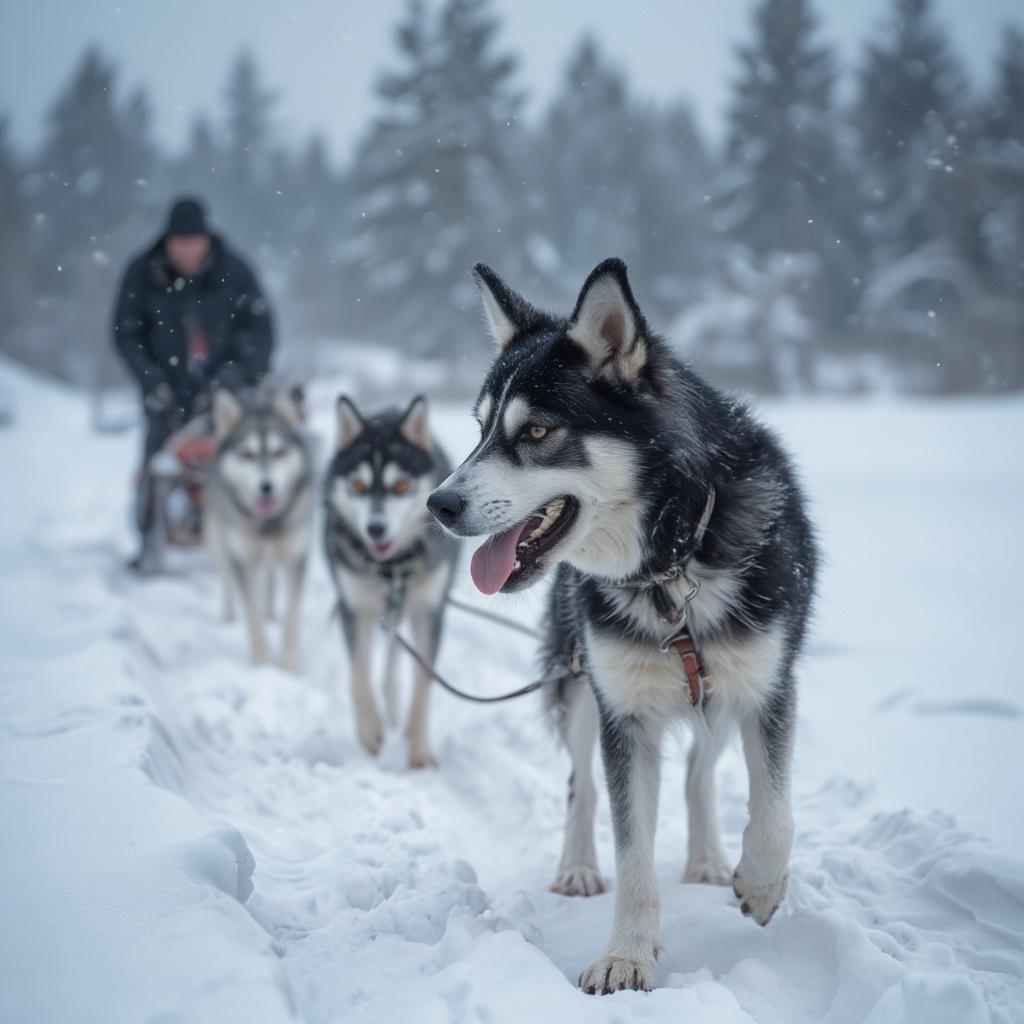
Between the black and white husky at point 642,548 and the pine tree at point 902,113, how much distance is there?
95.2ft

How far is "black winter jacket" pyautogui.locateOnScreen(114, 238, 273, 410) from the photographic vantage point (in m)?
6.77

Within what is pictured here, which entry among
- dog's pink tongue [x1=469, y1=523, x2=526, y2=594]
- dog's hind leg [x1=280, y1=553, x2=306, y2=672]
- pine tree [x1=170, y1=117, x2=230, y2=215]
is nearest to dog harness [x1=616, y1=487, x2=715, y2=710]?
dog's pink tongue [x1=469, y1=523, x2=526, y2=594]

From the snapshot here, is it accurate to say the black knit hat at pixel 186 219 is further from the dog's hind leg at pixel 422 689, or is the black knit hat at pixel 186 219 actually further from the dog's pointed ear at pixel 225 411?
the dog's hind leg at pixel 422 689

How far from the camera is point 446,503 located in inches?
92.8

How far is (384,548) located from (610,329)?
253 centimetres

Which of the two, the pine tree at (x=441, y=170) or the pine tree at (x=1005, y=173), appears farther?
the pine tree at (x=441, y=170)

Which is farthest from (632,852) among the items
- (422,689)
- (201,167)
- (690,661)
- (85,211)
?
(201,167)

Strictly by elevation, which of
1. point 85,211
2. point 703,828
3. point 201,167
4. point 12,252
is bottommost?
point 703,828

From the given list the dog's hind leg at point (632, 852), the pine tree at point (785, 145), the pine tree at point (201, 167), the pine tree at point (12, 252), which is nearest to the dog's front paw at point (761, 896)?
the dog's hind leg at point (632, 852)

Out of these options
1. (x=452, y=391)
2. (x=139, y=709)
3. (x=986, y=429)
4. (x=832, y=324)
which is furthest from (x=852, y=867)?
(x=832, y=324)

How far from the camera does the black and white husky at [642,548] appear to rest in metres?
2.40

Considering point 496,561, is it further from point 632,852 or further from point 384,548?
point 384,548

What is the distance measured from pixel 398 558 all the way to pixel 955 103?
101 feet

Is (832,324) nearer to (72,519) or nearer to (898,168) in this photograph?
(898,168)
